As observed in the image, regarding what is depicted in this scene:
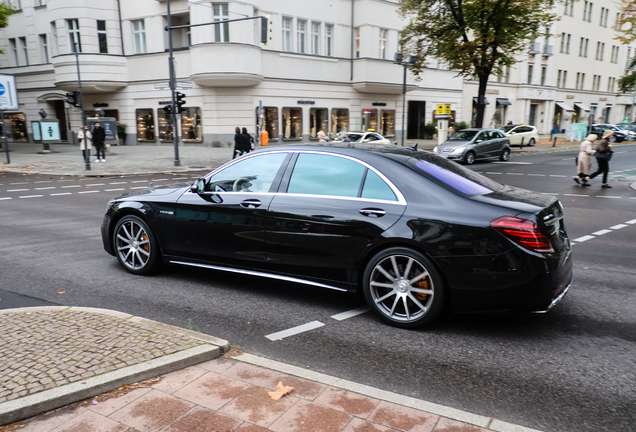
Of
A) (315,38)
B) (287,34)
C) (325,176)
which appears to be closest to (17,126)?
(287,34)

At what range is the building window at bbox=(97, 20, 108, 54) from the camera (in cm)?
3216

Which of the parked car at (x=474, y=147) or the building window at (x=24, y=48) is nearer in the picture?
the parked car at (x=474, y=147)

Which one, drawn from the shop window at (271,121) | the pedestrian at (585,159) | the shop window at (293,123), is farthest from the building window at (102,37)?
the pedestrian at (585,159)

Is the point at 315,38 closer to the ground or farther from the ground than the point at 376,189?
farther from the ground

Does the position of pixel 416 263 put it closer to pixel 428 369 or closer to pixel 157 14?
pixel 428 369

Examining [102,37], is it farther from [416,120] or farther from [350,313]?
[350,313]

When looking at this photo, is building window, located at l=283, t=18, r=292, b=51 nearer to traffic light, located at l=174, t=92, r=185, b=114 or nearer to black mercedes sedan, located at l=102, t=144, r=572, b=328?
traffic light, located at l=174, t=92, r=185, b=114

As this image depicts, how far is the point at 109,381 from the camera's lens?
10.4ft

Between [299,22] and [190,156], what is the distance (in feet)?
40.4

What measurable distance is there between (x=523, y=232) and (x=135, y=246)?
13.7 ft

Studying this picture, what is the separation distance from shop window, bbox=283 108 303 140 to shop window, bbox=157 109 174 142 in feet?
23.6

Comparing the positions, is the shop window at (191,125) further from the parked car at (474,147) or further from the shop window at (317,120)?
the parked car at (474,147)

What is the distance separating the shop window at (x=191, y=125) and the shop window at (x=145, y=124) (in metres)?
2.46

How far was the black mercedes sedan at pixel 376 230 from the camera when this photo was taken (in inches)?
158
